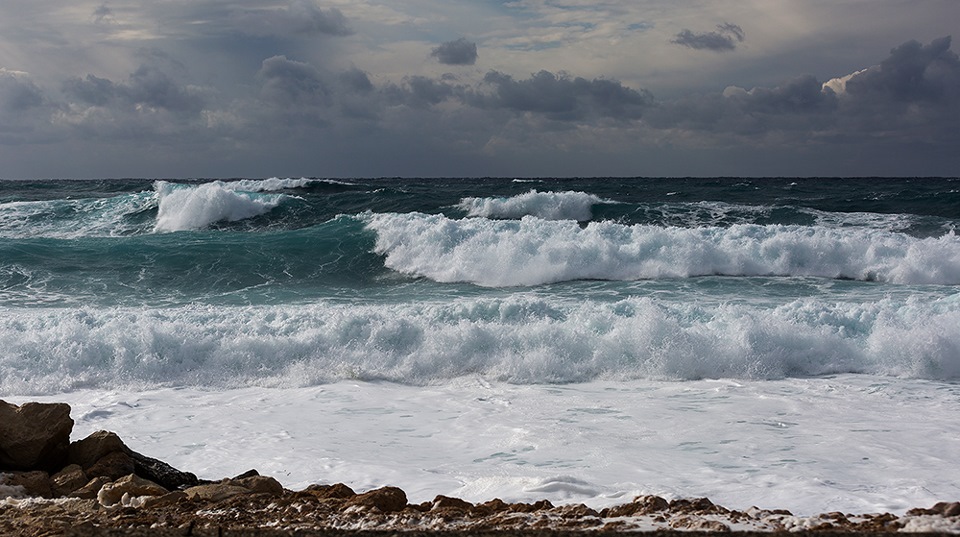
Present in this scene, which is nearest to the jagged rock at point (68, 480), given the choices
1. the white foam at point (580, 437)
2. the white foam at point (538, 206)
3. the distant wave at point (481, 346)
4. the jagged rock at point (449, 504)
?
the white foam at point (580, 437)

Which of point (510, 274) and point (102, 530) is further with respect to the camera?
point (510, 274)

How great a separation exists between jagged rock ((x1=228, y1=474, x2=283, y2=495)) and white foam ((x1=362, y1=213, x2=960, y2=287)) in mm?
11540

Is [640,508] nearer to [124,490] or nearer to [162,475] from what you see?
[124,490]

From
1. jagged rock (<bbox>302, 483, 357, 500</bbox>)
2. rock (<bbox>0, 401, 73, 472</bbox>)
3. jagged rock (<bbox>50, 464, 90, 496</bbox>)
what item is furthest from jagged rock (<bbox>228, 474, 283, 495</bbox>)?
rock (<bbox>0, 401, 73, 472</bbox>)

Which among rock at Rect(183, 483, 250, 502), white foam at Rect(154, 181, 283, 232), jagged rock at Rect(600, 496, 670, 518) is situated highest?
white foam at Rect(154, 181, 283, 232)

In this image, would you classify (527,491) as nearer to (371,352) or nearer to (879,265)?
(371,352)

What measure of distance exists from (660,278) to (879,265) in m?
4.86

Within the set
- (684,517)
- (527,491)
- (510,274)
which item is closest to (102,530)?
(684,517)

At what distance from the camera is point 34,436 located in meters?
5.34

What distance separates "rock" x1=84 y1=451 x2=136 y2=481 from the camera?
5.23 metres

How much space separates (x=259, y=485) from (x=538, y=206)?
2527 cm

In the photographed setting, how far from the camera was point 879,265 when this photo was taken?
17188mm

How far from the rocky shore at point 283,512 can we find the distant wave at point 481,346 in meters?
4.10

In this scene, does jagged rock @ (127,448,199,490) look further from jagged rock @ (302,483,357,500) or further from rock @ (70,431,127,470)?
jagged rock @ (302,483,357,500)
